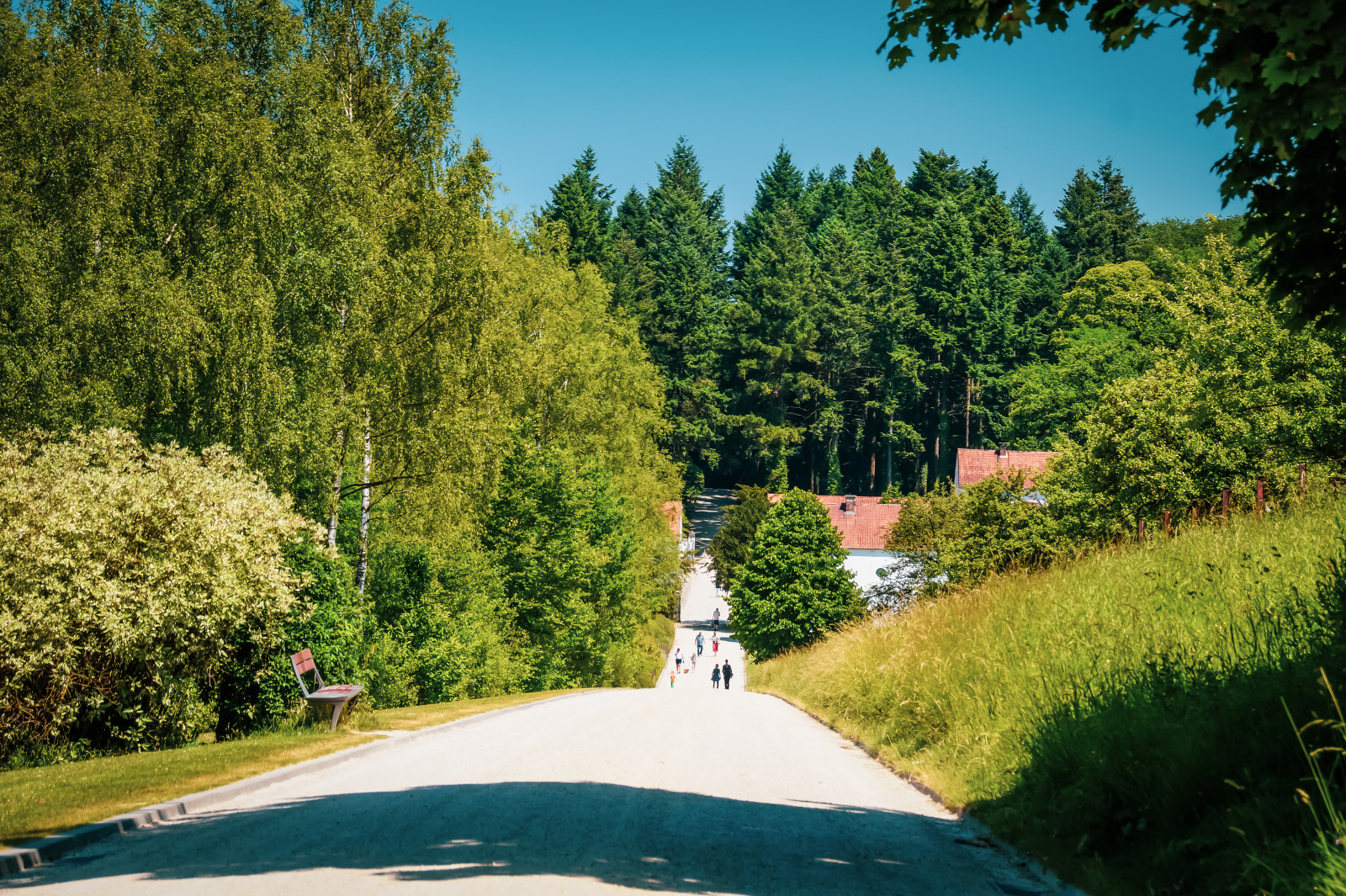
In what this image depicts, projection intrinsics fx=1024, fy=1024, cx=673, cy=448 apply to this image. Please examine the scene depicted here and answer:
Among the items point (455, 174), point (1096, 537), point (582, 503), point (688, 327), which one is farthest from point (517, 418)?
point (688, 327)

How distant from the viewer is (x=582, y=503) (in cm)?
4266

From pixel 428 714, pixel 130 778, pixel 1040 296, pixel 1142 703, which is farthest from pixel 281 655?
pixel 1040 296

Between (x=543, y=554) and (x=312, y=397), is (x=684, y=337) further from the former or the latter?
(x=312, y=397)

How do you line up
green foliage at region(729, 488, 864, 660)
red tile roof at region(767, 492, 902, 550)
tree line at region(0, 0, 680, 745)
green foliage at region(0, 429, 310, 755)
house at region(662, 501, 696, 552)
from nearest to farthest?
green foliage at region(0, 429, 310, 755), tree line at region(0, 0, 680, 745), green foliage at region(729, 488, 864, 660), house at region(662, 501, 696, 552), red tile roof at region(767, 492, 902, 550)

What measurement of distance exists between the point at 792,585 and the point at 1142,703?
46389mm

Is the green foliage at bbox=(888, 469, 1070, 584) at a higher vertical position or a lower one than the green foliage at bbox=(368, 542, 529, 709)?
higher

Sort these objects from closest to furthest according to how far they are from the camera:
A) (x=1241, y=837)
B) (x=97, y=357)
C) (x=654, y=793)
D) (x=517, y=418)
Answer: (x=1241, y=837) < (x=654, y=793) < (x=97, y=357) < (x=517, y=418)

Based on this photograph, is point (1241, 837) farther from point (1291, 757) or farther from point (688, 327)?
point (688, 327)

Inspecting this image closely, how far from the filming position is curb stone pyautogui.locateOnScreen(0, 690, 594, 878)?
295 inches

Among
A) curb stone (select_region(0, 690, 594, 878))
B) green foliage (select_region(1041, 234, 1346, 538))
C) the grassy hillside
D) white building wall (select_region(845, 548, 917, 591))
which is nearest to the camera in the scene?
the grassy hillside

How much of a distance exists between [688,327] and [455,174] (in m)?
69.2

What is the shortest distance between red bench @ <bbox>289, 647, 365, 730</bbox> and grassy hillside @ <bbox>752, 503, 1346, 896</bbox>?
823 cm

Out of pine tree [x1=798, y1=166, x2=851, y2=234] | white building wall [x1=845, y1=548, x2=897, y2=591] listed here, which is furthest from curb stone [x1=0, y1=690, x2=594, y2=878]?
pine tree [x1=798, y1=166, x2=851, y2=234]

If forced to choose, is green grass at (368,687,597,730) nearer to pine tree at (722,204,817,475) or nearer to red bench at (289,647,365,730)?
red bench at (289,647,365,730)
